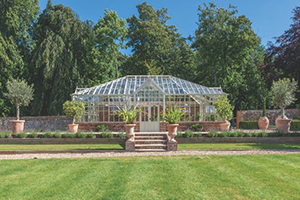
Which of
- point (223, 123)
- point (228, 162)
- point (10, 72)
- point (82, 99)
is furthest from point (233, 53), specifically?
point (10, 72)

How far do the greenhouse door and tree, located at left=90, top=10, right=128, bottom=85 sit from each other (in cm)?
1020

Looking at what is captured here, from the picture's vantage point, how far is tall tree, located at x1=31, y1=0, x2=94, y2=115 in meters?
25.1

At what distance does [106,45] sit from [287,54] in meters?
18.4

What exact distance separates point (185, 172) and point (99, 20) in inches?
961

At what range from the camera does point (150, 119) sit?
18547 millimetres

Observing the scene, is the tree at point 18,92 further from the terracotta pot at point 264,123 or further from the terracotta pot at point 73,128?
the terracotta pot at point 264,123

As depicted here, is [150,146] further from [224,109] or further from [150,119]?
[224,109]

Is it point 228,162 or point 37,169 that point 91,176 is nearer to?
point 37,169

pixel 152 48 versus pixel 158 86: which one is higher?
pixel 152 48

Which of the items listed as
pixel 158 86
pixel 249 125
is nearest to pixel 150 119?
pixel 158 86

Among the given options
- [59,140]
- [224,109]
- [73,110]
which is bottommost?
[59,140]

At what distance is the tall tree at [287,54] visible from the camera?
2292cm

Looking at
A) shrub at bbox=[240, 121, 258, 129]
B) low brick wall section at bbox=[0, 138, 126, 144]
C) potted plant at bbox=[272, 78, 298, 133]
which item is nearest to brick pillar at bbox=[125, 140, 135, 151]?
low brick wall section at bbox=[0, 138, 126, 144]

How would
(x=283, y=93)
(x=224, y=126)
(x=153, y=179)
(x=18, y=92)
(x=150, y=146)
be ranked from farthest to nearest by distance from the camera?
1. (x=18, y=92)
2. (x=283, y=93)
3. (x=224, y=126)
4. (x=150, y=146)
5. (x=153, y=179)
